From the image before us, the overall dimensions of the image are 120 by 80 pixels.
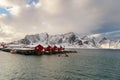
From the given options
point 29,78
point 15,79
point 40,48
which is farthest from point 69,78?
point 40,48

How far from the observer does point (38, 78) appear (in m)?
48.1

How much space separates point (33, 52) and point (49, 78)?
356 feet

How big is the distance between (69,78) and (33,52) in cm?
10933

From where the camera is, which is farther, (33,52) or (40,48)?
(40,48)

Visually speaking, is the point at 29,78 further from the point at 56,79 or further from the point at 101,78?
the point at 101,78

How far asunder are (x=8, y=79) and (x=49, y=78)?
10622mm

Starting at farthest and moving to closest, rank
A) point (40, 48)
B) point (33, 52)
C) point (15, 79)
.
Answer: point (40, 48), point (33, 52), point (15, 79)

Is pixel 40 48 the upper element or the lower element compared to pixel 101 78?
upper

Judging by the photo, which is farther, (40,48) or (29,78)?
(40,48)

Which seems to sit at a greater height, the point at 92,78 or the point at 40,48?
the point at 40,48

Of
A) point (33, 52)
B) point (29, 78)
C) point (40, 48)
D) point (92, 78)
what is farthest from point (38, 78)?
point (40, 48)

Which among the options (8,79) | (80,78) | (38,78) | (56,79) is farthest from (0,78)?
(80,78)

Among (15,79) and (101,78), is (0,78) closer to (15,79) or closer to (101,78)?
(15,79)

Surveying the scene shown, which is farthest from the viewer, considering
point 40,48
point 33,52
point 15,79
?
point 40,48
